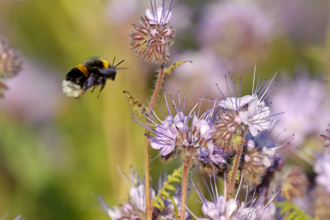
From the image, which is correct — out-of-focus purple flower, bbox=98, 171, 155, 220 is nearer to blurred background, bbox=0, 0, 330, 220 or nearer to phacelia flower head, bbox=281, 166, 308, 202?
phacelia flower head, bbox=281, 166, 308, 202

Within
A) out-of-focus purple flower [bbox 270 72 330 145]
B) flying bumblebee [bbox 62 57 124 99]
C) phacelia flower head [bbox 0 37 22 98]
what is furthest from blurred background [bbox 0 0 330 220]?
phacelia flower head [bbox 0 37 22 98]

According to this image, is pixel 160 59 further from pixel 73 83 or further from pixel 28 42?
pixel 28 42

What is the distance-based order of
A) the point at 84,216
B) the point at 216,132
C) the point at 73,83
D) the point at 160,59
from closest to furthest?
the point at 216,132 < the point at 160,59 < the point at 73,83 < the point at 84,216

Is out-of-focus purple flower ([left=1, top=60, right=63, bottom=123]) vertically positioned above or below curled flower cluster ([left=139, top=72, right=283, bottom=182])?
above

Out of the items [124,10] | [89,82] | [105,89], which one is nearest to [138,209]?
[89,82]

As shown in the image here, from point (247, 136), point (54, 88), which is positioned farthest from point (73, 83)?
point (54, 88)

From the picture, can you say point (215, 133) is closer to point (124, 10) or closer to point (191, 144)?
point (191, 144)
